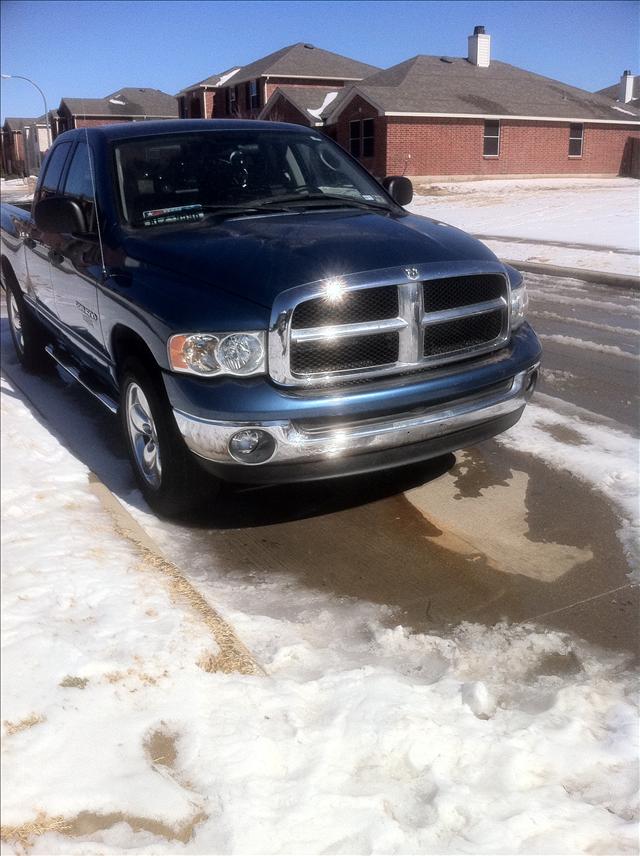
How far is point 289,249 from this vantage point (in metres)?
4.01

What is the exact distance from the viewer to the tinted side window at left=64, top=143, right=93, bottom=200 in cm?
523

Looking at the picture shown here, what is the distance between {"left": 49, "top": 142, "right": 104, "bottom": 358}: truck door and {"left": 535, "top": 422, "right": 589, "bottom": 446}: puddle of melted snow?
288 centimetres

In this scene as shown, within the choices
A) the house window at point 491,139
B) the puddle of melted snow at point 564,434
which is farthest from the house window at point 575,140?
the puddle of melted snow at point 564,434

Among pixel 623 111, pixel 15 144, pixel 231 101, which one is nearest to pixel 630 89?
pixel 623 111

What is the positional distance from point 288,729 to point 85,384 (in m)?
3.29

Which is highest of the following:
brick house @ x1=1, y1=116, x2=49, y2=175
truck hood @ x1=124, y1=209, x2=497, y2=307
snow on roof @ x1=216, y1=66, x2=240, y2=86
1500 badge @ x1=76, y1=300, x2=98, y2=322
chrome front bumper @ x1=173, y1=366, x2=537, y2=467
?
snow on roof @ x1=216, y1=66, x2=240, y2=86

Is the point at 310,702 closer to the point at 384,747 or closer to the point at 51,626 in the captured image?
the point at 384,747

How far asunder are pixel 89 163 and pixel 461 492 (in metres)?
2.99

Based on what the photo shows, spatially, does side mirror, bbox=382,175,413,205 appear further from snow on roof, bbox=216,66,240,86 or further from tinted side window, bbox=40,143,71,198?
snow on roof, bbox=216,66,240,86

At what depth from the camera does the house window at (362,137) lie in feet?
119

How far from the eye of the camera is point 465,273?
13.4 ft

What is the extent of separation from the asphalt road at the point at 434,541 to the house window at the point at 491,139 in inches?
1324

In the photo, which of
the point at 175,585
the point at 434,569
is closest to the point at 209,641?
the point at 175,585

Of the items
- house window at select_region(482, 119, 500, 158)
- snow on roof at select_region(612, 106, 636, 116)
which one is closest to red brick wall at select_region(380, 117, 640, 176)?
house window at select_region(482, 119, 500, 158)
